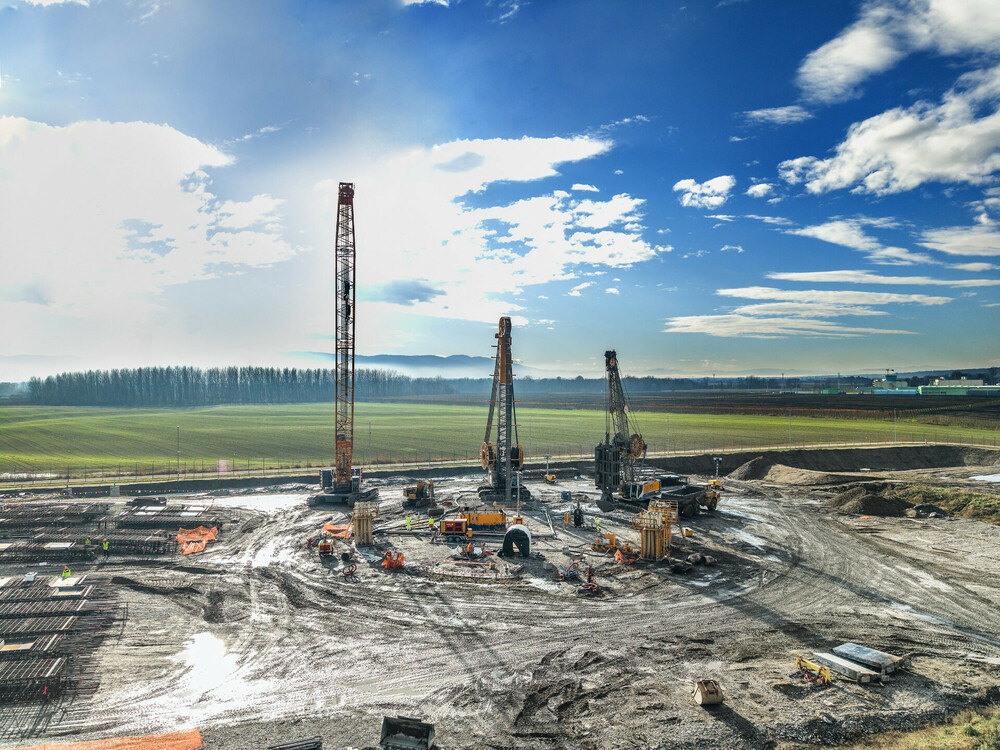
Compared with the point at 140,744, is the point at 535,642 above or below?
below

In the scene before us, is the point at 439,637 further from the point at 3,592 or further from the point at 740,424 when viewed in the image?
the point at 740,424

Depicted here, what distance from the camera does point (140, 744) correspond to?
13.3 meters

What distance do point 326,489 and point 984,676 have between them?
1557 inches

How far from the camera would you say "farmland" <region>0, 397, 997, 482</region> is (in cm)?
6662

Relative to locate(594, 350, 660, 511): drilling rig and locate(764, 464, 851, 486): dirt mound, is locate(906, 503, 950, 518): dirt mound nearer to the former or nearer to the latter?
locate(764, 464, 851, 486): dirt mound

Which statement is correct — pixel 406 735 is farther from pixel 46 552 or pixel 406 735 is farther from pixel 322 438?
pixel 322 438

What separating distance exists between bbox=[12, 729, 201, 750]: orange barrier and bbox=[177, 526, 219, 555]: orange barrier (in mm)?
17644

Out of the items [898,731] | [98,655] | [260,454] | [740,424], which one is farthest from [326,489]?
[740,424]

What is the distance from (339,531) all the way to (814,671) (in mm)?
25937

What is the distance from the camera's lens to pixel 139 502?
4150 centimetres

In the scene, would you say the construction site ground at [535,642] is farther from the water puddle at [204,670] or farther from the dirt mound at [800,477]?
the dirt mound at [800,477]

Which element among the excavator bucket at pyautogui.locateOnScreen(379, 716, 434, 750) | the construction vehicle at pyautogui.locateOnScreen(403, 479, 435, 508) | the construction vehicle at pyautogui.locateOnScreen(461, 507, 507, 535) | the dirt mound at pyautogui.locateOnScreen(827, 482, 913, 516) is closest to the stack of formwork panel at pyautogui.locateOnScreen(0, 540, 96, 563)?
the construction vehicle at pyautogui.locateOnScreen(403, 479, 435, 508)

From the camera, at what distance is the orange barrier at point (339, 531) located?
3353 cm

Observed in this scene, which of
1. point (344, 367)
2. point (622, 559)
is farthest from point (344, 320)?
point (622, 559)
